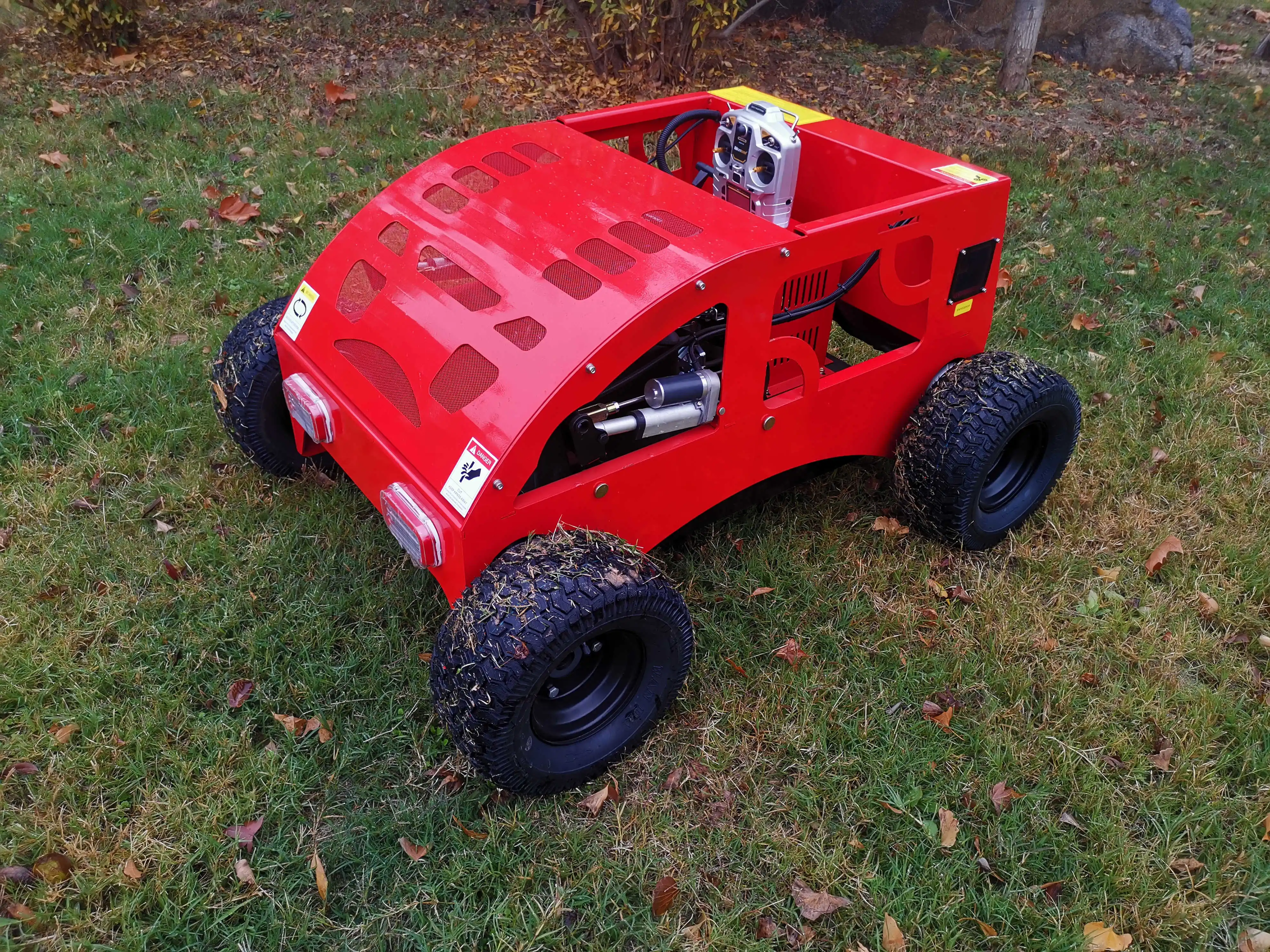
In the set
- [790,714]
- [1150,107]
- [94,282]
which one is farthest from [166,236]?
[1150,107]

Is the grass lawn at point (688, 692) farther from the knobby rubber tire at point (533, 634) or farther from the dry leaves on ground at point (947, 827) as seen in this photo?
the knobby rubber tire at point (533, 634)

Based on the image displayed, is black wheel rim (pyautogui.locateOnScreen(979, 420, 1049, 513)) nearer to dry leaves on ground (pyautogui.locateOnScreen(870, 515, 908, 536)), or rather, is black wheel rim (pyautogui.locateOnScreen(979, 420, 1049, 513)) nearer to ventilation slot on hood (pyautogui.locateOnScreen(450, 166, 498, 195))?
dry leaves on ground (pyautogui.locateOnScreen(870, 515, 908, 536))

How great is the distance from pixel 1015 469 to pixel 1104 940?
1.58 metres

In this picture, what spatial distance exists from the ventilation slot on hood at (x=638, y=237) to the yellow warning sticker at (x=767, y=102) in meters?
1.01

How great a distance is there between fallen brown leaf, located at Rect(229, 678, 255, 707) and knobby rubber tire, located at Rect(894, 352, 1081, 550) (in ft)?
6.79

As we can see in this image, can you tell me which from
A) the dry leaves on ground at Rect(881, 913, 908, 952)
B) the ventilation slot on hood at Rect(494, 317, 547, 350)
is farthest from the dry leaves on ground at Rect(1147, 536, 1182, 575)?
the ventilation slot on hood at Rect(494, 317, 547, 350)

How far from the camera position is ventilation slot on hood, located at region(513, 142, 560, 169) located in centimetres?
292

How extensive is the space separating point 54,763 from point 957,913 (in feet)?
7.49

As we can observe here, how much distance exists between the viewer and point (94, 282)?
4387 millimetres

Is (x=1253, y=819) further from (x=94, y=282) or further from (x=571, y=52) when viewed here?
(x=571, y=52)

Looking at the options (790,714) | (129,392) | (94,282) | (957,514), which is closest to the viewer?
(790,714)

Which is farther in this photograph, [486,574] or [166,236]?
[166,236]

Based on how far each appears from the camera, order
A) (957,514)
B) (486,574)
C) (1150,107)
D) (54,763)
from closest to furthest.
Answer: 1. (486,574)
2. (54,763)
3. (957,514)
4. (1150,107)

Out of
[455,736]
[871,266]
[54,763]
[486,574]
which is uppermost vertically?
[871,266]
